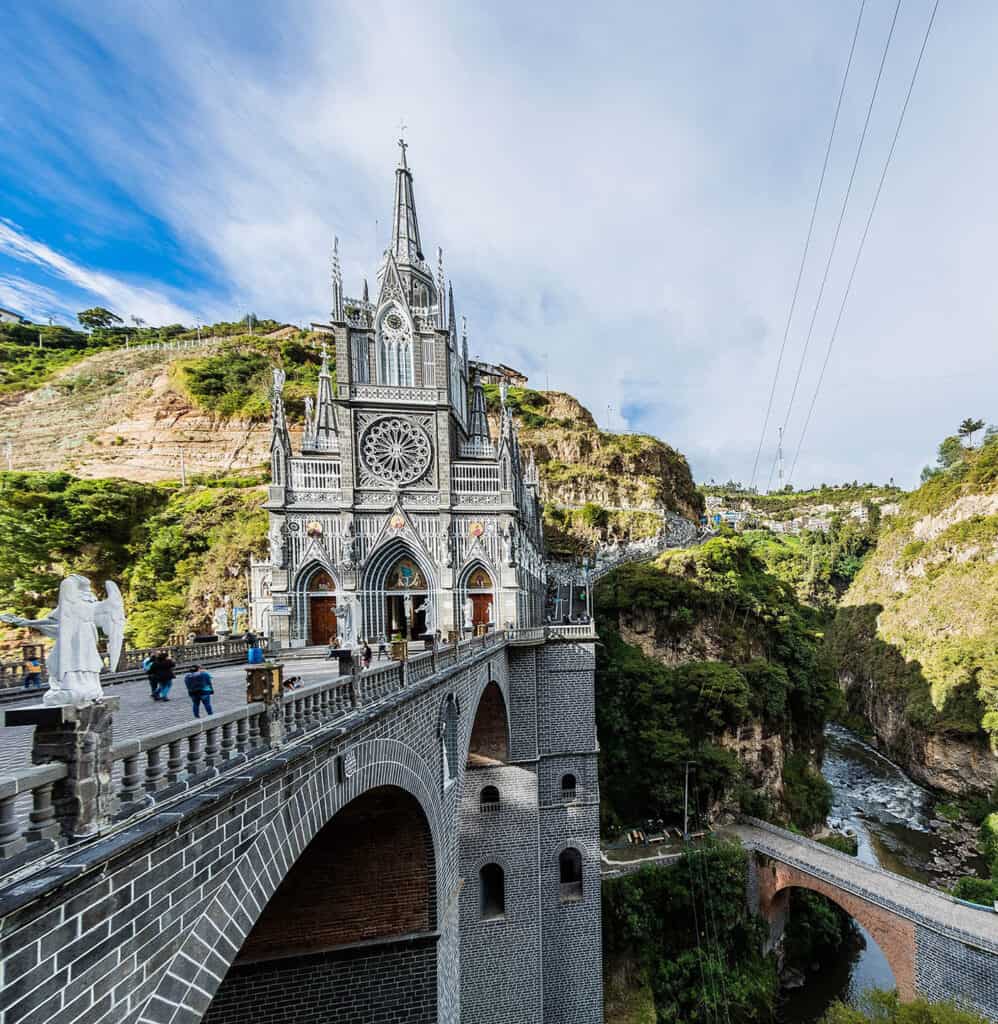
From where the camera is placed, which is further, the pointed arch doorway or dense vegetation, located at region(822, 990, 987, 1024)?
the pointed arch doorway

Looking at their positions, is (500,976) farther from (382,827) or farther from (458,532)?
(458,532)

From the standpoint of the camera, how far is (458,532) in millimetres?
24141

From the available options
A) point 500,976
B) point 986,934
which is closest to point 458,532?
point 500,976

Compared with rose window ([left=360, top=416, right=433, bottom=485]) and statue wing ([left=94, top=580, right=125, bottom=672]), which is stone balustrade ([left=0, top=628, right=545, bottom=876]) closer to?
statue wing ([left=94, top=580, right=125, bottom=672])

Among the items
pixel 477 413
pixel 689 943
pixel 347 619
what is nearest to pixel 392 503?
pixel 347 619

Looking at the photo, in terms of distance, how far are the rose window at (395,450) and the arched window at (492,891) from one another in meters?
16.4

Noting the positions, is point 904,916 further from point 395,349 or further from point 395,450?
point 395,349

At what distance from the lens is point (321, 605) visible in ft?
76.4

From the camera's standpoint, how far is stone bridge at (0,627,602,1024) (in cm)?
285

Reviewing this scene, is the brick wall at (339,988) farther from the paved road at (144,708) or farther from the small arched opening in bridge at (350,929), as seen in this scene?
the paved road at (144,708)

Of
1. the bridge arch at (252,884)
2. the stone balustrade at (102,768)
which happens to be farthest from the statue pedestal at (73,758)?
the bridge arch at (252,884)

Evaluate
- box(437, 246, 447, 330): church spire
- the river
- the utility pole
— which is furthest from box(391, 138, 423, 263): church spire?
the river

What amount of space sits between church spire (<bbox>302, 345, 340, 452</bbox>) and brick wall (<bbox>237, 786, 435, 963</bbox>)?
1892 cm

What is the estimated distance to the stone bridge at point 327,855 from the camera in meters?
2.85
